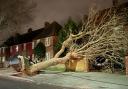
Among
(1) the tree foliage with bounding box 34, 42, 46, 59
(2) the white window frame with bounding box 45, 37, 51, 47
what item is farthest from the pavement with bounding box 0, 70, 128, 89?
(2) the white window frame with bounding box 45, 37, 51, 47

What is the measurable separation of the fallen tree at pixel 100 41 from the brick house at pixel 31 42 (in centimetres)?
2264

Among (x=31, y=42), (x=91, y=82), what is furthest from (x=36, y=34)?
(x=91, y=82)

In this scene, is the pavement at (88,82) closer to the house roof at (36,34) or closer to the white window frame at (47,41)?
the white window frame at (47,41)

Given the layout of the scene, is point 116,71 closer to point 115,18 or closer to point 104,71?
point 104,71

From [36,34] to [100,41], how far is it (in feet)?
138

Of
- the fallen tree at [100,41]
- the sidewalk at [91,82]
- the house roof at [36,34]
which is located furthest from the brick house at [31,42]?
the sidewalk at [91,82]

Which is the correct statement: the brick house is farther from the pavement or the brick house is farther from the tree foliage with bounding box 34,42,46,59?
the pavement

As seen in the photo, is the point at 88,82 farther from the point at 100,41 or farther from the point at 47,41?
the point at 47,41

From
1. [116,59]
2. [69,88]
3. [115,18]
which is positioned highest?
[115,18]

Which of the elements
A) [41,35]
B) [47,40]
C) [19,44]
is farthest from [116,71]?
[19,44]

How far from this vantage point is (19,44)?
78.9 meters

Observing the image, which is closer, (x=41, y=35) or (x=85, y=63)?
(x=85, y=63)

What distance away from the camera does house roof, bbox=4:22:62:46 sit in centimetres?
6434

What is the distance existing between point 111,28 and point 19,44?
49.2 m
